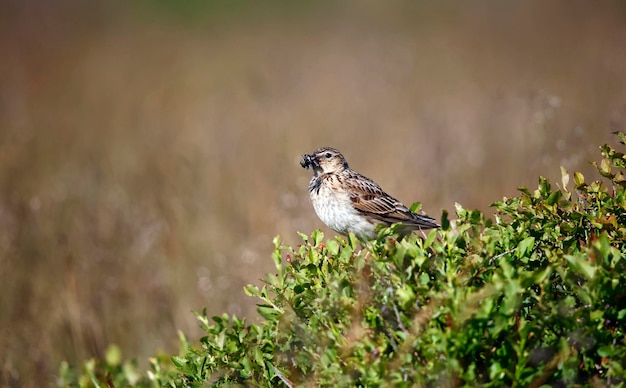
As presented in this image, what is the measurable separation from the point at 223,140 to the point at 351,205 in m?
4.46

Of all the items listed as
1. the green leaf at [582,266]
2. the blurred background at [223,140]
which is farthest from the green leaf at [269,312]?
the blurred background at [223,140]

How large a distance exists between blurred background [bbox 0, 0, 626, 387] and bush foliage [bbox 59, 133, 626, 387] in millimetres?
2471

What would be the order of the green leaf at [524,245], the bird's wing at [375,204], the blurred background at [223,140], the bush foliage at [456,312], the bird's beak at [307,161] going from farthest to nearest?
the blurred background at [223,140], the bird's beak at [307,161], the bird's wing at [375,204], the green leaf at [524,245], the bush foliage at [456,312]

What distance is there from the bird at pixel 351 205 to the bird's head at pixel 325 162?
0.01 m

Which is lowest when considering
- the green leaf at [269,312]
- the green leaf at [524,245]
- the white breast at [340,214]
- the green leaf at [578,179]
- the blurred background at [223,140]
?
the green leaf at [269,312]

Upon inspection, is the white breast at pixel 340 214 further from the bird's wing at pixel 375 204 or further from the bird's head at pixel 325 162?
the bird's head at pixel 325 162

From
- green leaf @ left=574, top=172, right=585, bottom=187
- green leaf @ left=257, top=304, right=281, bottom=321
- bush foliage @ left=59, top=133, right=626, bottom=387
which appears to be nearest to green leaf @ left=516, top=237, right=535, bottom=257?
bush foliage @ left=59, top=133, right=626, bottom=387

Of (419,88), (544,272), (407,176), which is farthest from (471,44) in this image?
(544,272)

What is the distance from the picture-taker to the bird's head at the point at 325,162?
19.3ft

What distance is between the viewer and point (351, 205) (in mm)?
5402

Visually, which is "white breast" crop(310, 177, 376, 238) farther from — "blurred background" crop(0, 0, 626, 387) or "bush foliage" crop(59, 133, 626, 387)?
"bush foliage" crop(59, 133, 626, 387)

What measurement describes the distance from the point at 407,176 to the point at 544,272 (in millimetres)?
5459

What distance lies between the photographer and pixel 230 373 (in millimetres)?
2861

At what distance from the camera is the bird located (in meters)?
5.37
